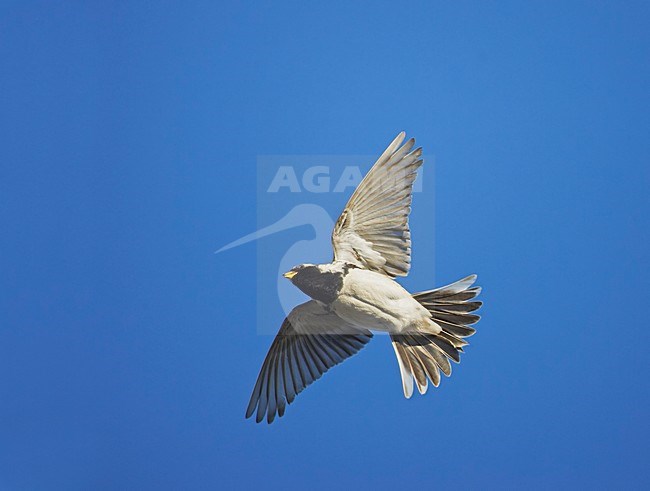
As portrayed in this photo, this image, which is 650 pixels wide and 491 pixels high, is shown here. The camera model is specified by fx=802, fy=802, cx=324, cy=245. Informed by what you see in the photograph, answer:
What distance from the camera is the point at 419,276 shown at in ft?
11.4

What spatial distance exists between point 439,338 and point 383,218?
1.78 ft

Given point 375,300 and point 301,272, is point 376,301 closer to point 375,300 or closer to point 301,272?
point 375,300

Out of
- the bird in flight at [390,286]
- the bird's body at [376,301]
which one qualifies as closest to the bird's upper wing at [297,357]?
the bird in flight at [390,286]

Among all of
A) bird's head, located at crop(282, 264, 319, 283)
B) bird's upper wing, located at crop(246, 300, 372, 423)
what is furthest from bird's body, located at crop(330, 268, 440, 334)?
bird's upper wing, located at crop(246, 300, 372, 423)

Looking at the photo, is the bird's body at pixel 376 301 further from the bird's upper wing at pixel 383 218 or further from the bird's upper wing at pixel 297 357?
the bird's upper wing at pixel 297 357

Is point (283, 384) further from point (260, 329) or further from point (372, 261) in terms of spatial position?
point (372, 261)

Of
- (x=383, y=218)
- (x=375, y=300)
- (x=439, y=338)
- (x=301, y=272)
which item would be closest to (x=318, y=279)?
(x=301, y=272)

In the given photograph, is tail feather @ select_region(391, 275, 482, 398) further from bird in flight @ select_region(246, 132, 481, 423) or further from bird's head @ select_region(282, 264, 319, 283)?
bird's head @ select_region(282, 264, 319, 283)

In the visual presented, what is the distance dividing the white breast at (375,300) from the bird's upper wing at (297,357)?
1.05 feet

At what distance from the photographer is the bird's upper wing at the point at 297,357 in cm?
355

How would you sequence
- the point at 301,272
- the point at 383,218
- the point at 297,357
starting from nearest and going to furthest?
the point at 301,272, the point at 383,218, the point at 297,357

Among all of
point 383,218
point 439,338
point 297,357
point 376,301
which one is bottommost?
point 297,357

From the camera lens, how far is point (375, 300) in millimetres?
3158

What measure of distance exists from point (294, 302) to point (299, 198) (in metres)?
0.45
